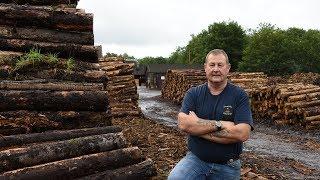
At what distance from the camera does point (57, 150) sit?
4438 mm

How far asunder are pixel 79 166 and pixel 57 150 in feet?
1.05

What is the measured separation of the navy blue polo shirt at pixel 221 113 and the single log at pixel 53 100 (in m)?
1.60

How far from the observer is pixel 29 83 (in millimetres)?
5160

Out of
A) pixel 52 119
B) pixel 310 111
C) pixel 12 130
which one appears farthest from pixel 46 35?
pixel 310 111

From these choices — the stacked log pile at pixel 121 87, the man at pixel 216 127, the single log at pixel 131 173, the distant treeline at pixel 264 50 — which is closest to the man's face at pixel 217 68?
the man at pixel 216 127

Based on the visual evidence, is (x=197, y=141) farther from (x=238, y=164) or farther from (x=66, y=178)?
(x=66, y=178)

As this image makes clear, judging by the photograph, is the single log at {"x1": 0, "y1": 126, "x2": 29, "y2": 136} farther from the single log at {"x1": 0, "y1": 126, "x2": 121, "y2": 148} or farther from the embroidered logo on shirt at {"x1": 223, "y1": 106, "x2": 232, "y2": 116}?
the embroidered logo on shirt at {"x1": 223, "y1": 106, "x2": 232, "y2": 116}

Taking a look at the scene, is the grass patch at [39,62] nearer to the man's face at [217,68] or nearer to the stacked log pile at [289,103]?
the man's face at [217,68]

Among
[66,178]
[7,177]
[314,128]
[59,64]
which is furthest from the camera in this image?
[314,128]

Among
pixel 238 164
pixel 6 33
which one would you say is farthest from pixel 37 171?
pixel 6 33

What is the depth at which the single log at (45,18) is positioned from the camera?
249 inches

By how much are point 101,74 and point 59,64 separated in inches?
25.0

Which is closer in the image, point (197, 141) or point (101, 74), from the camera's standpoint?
point (197, 141)

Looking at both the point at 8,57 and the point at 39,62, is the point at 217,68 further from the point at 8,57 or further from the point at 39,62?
the point at 8,57
